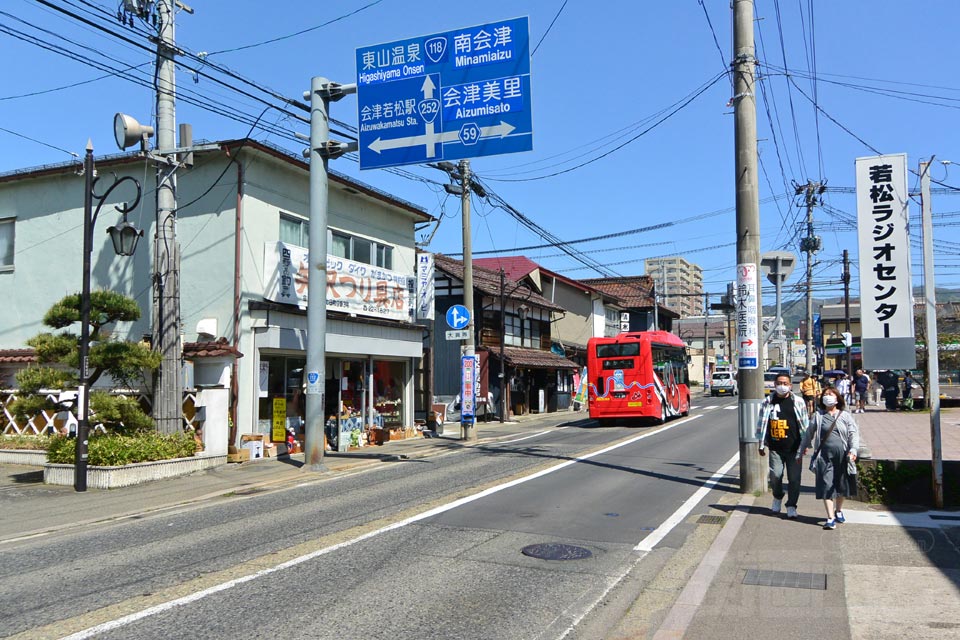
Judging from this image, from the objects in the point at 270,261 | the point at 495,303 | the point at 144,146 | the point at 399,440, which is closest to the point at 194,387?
the point at 270,261

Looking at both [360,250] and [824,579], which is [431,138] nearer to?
Answer: [360,250]

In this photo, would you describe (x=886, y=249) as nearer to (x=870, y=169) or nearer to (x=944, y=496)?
(x=870, y=169)

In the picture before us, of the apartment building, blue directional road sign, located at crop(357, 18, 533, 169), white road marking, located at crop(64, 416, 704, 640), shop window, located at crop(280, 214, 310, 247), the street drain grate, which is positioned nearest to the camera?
white road marking, located at crop(64, 416, 704, 640)

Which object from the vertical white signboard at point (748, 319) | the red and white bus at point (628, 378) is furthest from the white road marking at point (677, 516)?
the red and white bus at point (628, 378)

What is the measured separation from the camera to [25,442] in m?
16.6

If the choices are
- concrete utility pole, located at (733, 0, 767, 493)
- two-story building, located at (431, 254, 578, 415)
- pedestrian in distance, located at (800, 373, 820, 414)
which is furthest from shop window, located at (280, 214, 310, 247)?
pedestrian in distance, located at (800, 373, 820, 414)

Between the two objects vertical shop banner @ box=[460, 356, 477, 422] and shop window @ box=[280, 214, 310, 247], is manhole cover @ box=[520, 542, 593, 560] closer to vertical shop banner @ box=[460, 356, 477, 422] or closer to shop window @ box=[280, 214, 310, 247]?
shop window @ box=[280, 214, 310, 247]

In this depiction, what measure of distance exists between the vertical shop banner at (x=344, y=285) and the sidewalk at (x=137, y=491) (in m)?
3.87

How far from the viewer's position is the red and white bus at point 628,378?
26734mm

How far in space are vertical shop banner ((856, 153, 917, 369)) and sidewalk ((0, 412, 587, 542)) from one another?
385 inches

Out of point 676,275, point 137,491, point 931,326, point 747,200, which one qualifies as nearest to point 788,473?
point 931,326

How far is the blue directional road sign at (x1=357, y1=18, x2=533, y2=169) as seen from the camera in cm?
1260

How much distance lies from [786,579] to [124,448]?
11.5 meters

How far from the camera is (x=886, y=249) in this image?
10.1 meters
